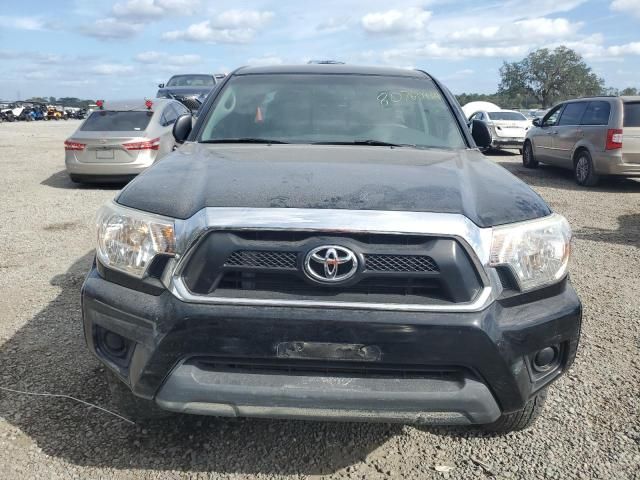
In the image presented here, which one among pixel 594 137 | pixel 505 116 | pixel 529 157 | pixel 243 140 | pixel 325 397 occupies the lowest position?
pixel 529 157

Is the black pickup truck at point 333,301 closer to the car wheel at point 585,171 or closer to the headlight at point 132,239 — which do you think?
the headlight at point 132,239

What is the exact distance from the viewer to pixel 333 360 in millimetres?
2174

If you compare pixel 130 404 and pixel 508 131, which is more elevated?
pixel 508 131

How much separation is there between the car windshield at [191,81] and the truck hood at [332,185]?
15856 mm

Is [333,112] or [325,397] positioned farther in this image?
[333,112]

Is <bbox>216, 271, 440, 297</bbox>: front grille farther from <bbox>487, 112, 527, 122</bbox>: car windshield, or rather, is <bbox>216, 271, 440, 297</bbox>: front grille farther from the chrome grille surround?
<bbox>487, 112, 527, 122</bbox>: car windshield

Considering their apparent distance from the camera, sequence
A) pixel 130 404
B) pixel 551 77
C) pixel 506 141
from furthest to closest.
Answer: pixel 551 77
pixel 506 141
pixel 130 404

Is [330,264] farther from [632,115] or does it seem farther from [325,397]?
[632,115]

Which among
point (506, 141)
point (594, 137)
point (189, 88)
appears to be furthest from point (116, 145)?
point (506, 141)

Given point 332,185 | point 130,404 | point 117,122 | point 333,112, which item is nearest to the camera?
point 332,185

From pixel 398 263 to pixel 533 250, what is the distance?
56cm

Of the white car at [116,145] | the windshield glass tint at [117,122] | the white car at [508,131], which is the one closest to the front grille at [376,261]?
the white car at [116,145]

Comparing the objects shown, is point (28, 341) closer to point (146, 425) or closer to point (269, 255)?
point (146, 425)

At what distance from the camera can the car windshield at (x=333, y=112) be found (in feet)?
11.4
